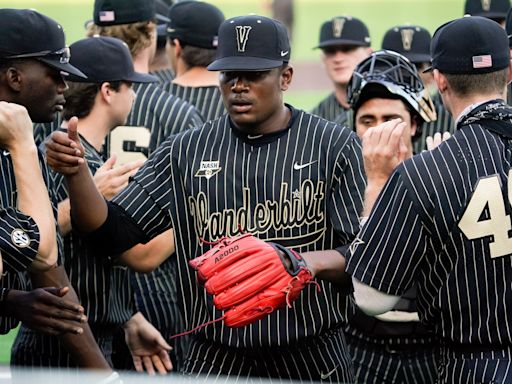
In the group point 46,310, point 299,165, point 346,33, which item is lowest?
point 46,310

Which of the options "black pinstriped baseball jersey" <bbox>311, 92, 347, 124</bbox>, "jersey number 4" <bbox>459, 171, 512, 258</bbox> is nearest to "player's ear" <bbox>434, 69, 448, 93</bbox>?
"jersey number 4" <bbox>459, 171, 512, 258</bbox>

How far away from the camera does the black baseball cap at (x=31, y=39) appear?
4.38m

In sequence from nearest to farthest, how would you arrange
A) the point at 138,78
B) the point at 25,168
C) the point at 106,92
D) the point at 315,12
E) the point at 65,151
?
the point at 25,168
the point at 65,151
the point at 106,92
the point at 138,78
the point at 315,12

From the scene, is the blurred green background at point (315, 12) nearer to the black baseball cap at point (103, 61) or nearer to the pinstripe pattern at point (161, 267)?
the pinstripe pattern at point (161, 267)

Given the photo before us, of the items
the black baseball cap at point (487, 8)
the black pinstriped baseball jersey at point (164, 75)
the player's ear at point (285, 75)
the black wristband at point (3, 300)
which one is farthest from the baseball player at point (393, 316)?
the black pinstriped baseball jersey at point (164, 75)

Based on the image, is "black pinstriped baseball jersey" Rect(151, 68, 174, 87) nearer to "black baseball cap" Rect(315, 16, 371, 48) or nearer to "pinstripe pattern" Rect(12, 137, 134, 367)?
"black baseball cap" Rect(315, 16, 371, 48)

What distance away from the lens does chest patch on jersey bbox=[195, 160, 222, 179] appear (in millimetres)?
4504

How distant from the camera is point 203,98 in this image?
6844mm

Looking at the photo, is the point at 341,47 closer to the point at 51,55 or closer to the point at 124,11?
the point at 124,11

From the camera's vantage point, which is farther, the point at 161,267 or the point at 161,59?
the point at 161,59

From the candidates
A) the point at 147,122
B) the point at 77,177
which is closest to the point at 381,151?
the point at 77,177

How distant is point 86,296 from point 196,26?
2.38 metres

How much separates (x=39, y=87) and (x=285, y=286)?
3.88 feet

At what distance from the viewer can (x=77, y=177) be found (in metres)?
4.45
